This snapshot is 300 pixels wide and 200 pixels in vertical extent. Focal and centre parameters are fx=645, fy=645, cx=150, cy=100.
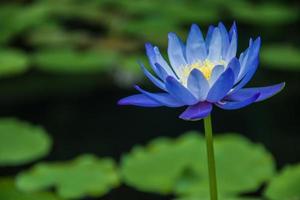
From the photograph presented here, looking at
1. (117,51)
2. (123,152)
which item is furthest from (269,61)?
(123,152)

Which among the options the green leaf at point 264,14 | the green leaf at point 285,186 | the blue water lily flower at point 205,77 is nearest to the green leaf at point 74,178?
the green leaf at point 285,186

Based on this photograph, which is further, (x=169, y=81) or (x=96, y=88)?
(x=96, y=88)

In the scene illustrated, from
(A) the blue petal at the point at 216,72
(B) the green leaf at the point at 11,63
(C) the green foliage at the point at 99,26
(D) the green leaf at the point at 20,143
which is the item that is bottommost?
(A) the blue petal at the point at 216,72

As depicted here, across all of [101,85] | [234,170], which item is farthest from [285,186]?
[101,85]

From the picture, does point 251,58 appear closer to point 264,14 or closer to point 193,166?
point 193,166

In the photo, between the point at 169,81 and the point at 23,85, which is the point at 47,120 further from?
the point at 169,81

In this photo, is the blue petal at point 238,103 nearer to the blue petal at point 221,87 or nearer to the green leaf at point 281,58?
the blue petal at point 221,87

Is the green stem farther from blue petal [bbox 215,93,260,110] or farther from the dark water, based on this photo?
the dark water
